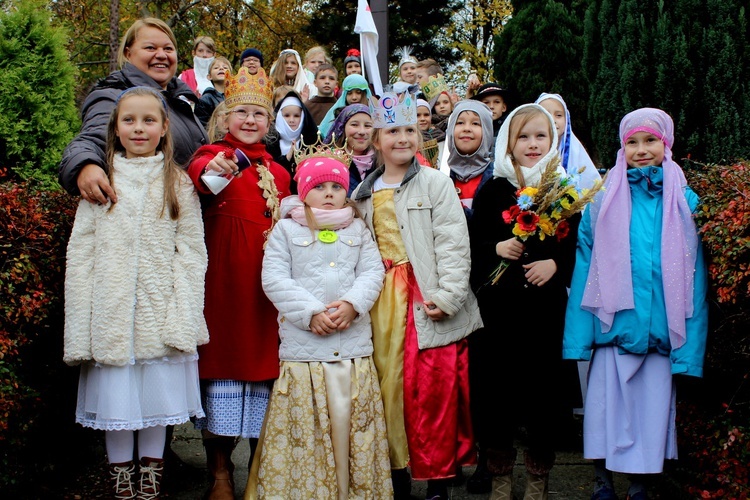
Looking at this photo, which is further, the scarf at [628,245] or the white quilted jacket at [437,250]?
the white quilted jacket at [437,250]

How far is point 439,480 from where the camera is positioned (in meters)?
4.08

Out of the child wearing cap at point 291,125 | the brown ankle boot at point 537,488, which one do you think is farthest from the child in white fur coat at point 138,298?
the child wearing cap at point 291,125

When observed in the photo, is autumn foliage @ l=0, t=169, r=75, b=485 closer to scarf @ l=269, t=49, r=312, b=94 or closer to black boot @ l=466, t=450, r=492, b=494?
black boot @ l=466, t=450, r=492, b=494

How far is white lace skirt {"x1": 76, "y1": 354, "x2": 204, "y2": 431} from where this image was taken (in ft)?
11.8

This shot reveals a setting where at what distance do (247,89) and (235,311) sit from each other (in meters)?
1.25

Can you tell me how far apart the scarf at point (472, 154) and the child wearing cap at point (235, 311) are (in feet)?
3.92

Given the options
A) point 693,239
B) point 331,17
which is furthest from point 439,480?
point 331,17

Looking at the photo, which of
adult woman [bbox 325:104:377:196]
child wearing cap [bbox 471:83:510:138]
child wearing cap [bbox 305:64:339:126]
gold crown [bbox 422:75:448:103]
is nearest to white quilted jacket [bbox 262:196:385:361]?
adult woman [bbox 325:104:377:196]

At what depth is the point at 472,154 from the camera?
4.76 metres

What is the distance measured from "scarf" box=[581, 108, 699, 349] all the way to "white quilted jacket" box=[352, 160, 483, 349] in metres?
0.64

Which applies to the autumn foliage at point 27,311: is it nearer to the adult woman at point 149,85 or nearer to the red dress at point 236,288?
the adult woman at point 149,85

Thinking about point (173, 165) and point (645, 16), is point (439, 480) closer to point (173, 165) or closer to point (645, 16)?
point (173, 165)

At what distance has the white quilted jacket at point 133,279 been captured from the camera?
3611 millimetres

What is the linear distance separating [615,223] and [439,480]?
1622 millimetres
